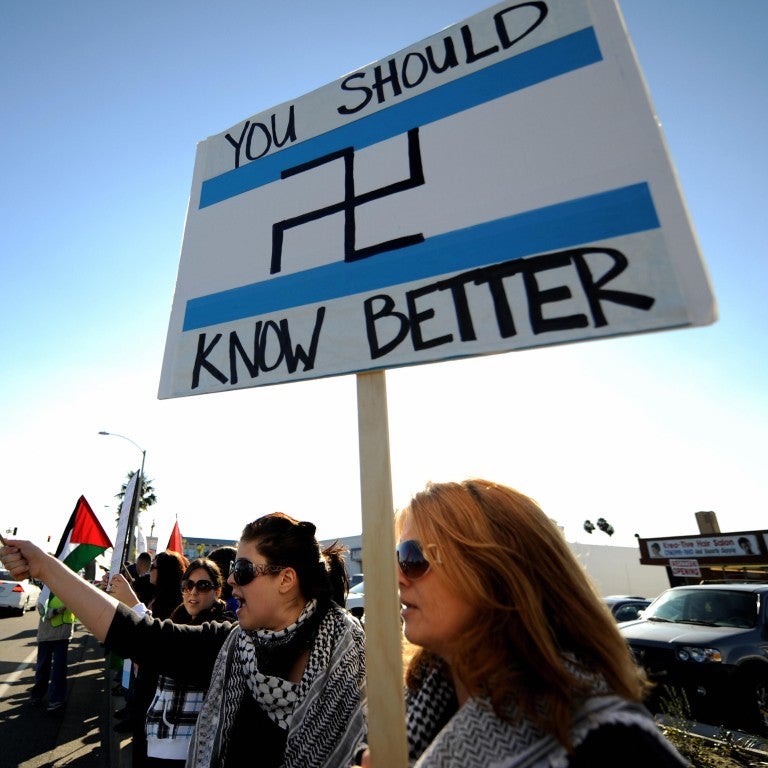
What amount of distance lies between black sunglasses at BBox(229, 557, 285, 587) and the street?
14.2 feet

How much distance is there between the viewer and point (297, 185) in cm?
180

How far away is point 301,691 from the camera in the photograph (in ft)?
6.20

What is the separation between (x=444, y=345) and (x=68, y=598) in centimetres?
184

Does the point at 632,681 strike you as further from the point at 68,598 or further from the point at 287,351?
the point at 68,598

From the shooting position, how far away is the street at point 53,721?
4856 mm

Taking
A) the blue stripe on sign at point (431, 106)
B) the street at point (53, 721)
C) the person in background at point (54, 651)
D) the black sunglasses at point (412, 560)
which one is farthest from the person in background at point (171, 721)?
the person in background at point (54, 651)

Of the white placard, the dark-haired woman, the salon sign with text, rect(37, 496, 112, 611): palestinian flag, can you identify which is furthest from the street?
the white placard

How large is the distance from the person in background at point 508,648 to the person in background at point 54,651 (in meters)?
6.52

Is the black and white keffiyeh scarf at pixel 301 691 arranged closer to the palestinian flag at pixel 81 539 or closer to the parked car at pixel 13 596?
the palestinian flag at pixel 81 539

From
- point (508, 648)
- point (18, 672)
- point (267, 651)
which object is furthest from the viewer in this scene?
point (18, 672)

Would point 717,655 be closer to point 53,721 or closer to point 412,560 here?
point 412,560

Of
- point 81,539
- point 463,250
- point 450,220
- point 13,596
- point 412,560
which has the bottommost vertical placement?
point 13,596

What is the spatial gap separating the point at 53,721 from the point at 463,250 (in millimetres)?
7646

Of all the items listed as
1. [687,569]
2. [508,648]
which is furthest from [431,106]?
Answer: [687,569]
